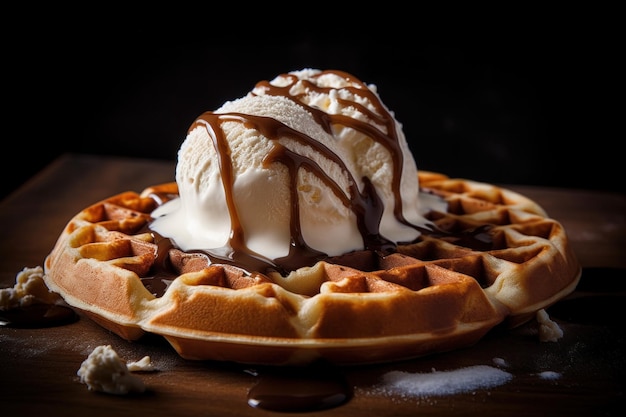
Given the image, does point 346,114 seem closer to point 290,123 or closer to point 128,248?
point 290,123

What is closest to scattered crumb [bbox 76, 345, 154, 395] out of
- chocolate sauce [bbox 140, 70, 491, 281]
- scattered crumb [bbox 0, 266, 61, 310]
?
chocolate sauce [bbox 140, 70, 491, 281]

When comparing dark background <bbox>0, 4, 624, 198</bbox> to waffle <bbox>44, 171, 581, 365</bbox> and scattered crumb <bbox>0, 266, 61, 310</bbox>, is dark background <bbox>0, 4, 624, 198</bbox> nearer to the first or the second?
waffle <bbox>44, 171, 581, 365</bbox>

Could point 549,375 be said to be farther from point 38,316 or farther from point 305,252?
point 38,316

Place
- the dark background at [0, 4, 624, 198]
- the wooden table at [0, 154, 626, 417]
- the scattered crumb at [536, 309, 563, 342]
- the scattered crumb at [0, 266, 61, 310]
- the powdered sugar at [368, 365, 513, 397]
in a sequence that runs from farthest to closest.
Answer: the dark background at [0, 4, 624, 198], the scattered crumb at [0, 266, 61, 310], the scattered crumb at [536, 309, 563, 342], the powdered sugar at [368, 365, 513, 397], the wooden table at [0, 154, 626, 417]

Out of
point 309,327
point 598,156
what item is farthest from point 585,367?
point 598,156

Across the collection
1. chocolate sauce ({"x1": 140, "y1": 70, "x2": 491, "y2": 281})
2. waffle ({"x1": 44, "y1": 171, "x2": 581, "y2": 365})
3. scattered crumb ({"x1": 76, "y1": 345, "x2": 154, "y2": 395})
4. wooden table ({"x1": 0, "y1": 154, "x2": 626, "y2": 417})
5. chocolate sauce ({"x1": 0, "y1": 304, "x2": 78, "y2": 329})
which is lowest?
chocolate sauce ({"x1": 0, "y1": 304, "x2": 78, "y2": 329})

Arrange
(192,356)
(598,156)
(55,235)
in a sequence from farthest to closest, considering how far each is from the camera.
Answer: (598,156) → (55,235) → (192,356)

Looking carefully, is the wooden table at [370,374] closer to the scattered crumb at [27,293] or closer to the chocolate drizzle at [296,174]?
the scattered crumb at [27,293]

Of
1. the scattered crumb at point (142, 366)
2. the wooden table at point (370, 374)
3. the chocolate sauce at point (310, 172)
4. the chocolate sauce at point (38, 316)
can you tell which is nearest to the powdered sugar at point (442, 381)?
the wooden table at point (370, 374)
